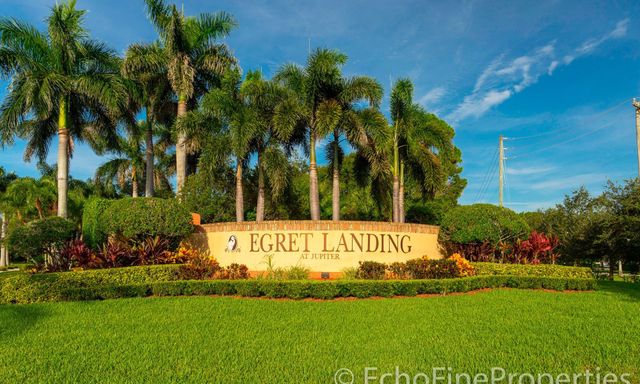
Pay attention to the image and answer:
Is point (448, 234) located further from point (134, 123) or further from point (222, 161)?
point (134, 123)

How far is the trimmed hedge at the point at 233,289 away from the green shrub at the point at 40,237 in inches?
118

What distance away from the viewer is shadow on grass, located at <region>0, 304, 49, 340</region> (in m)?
7.48

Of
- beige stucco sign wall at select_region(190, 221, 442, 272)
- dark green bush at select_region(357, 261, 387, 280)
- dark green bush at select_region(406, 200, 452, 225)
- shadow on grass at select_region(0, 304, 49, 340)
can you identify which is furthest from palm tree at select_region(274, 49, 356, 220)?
dark green bush at select_region(406, 200, 452, 225)

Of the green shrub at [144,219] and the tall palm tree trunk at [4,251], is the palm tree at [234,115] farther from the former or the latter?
the tall palm tree trunk at [4,251]

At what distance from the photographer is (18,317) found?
879 cm

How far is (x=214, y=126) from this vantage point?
65.9 ft

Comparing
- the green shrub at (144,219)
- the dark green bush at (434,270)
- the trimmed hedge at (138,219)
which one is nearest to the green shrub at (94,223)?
the trimmed hedge at (138,219)

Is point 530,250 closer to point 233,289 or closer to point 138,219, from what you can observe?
point 233,289

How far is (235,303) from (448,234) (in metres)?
9.11

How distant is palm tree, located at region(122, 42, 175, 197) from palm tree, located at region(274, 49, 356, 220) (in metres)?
7.94

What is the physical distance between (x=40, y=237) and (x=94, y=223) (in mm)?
1679

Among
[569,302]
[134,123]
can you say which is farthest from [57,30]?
[569,302]

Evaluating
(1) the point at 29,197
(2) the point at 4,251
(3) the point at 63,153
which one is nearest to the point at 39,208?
(1) the point at 29,197

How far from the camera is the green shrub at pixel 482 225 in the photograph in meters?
15.5
